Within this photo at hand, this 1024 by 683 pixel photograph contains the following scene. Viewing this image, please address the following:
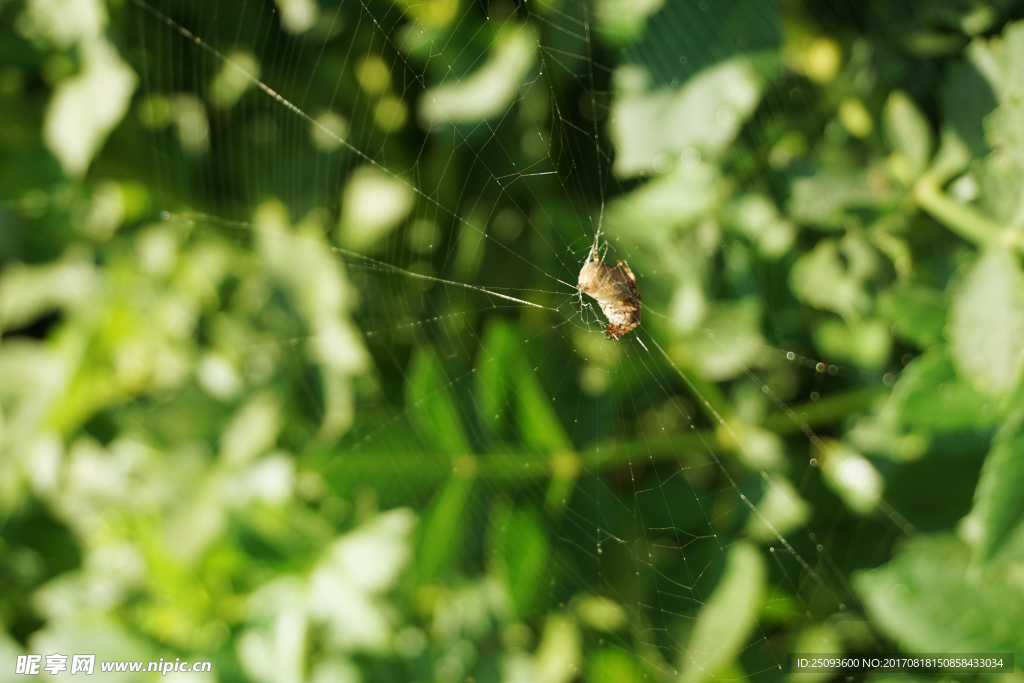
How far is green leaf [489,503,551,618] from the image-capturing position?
1122mm

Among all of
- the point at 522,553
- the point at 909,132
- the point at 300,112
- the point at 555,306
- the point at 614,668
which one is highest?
the point at 300,112

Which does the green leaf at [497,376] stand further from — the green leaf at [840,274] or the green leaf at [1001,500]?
the green leaf at [1001,500]

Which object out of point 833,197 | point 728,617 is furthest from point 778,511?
point 833,197

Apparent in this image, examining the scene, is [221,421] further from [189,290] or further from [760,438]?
[760,438]

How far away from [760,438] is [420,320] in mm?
781

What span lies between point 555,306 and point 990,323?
2.67ft

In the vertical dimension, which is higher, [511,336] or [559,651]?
[511,336]

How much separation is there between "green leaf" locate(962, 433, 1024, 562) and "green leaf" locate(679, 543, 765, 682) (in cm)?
37

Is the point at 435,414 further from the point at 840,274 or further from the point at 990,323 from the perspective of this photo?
the point at 990,323

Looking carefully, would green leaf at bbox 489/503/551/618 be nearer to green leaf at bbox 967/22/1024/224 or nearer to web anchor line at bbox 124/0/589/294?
web anchor line at bbox 124/0/589/294

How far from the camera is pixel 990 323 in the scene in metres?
0.72

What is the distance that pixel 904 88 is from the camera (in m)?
0.95

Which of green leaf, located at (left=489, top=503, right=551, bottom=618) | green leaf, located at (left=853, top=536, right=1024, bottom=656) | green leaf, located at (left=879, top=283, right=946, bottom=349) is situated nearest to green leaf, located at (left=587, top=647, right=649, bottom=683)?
green leaf, located at (left=489, top=503, right=551, bottom=618)

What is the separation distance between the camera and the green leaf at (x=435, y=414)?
113 centimetres
